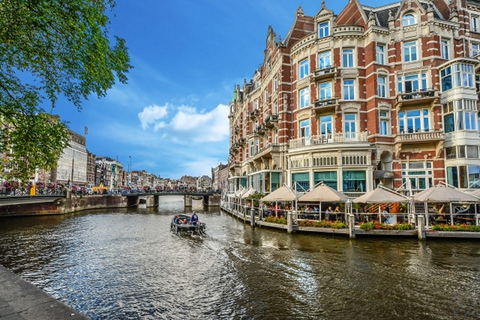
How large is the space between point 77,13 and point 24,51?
173 centimetres

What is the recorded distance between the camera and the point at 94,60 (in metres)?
7.55

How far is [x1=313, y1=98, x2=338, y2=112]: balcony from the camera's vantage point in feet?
92.4

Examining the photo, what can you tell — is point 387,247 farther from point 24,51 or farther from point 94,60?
point 24,51

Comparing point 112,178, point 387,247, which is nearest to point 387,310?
point 387,247

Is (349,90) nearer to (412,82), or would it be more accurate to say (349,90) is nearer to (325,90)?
(325,90)

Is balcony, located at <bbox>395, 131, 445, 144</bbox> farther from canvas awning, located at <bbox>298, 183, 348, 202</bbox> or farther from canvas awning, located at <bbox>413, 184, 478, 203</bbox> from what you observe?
canvas awning, located at <bbox>298, 183, 348, 202</bbox>

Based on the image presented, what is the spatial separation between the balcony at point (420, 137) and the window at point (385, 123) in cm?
135

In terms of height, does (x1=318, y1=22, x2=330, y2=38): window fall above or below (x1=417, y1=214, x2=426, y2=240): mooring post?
above

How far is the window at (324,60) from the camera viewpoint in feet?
96.9

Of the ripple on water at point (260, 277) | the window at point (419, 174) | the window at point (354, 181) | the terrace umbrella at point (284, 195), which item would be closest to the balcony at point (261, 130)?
the window at point (354, 181)

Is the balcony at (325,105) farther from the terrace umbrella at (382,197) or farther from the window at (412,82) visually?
the terrace umbrella at (382,197)

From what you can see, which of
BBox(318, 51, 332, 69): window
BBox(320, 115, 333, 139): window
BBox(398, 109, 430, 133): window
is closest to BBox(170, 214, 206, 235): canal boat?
BBox(320, 115, 333, 139): window

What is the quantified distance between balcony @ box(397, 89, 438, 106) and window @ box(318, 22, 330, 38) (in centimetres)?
1007

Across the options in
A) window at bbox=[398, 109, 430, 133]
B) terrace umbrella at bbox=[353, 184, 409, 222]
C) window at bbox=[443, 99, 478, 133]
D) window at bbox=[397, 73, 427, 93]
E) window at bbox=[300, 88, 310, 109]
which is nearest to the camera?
terrace umbrella at bbox=[353, 184, 409, 222]
